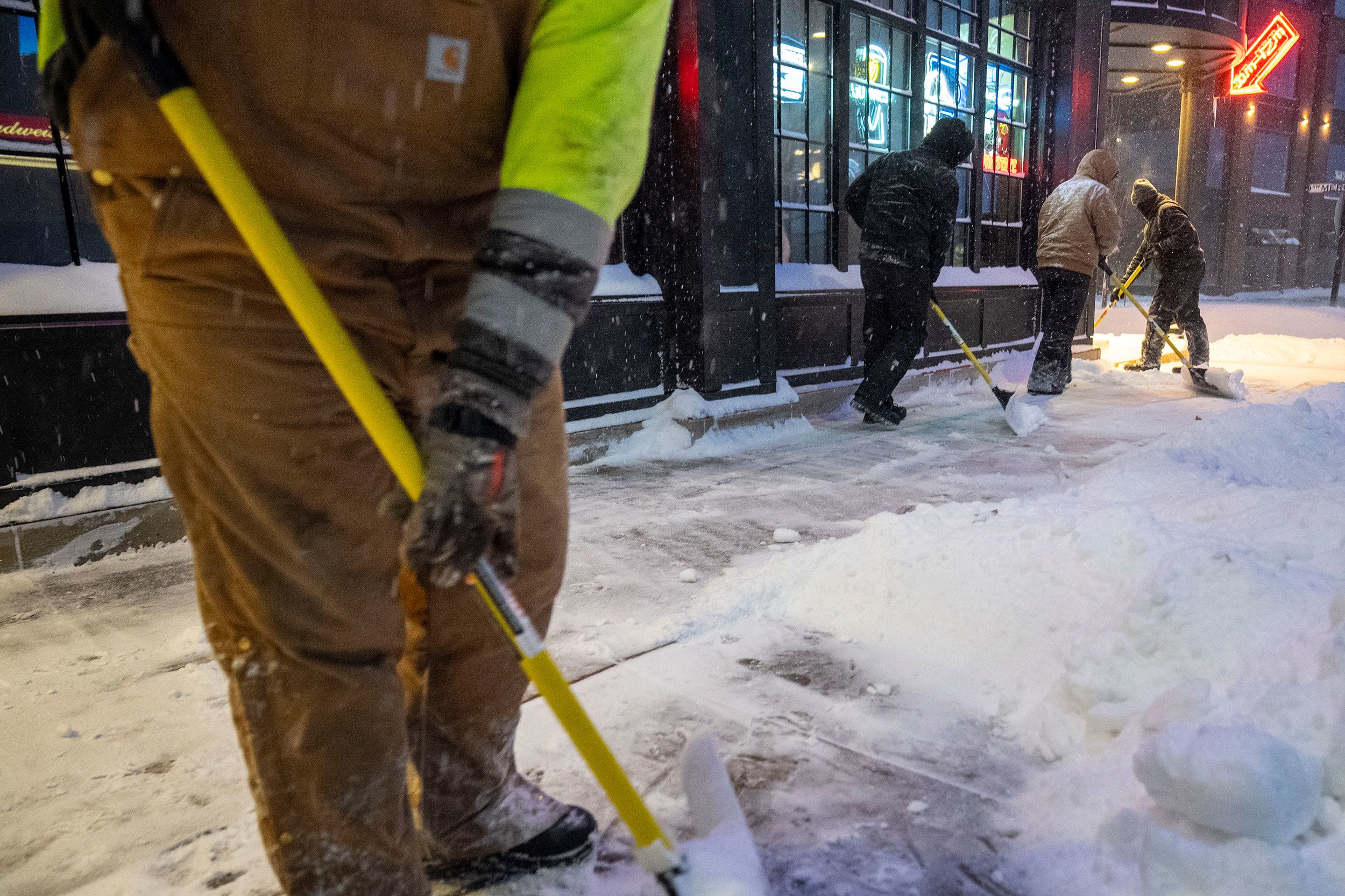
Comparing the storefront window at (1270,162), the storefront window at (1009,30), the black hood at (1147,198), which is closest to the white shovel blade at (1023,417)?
the black hood at (1147,198)

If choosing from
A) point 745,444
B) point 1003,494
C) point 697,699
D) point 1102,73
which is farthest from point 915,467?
point 1102,73

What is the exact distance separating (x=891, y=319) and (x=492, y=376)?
18.5 ft

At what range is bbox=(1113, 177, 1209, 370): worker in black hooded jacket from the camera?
8.70 metres

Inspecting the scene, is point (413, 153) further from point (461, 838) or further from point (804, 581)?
point (804, 581)

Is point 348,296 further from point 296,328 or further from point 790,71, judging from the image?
point 790,71

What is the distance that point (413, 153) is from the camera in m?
1.20

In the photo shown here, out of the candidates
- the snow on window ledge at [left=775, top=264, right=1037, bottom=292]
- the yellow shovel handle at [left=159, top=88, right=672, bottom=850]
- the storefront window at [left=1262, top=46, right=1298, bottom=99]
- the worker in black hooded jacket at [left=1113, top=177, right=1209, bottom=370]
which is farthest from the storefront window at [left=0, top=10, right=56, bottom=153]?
the storefront window at [left=1262, top=46, right=1298, bottom=99]

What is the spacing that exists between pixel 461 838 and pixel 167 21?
1319mm

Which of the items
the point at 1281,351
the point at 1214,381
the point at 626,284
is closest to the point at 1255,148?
the point at 1281,351

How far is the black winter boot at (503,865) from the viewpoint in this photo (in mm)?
1555

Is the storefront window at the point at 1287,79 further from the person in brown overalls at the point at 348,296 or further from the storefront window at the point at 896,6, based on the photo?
the person in brown overalls at the point at 348,296

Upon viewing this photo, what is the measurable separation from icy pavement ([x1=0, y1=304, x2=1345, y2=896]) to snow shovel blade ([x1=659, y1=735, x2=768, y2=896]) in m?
0.22

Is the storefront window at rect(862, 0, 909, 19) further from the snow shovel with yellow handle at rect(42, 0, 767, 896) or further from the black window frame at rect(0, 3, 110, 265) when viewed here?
the snow shovel with yellow handle at rect(42, 0, 767, 896)

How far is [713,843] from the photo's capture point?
135 cm
